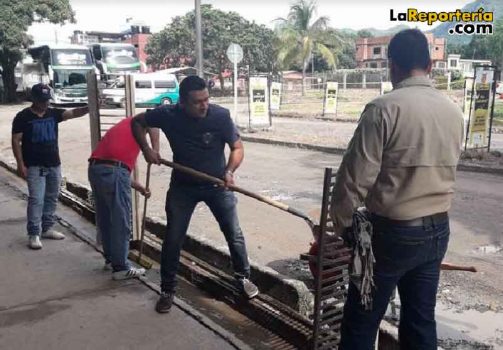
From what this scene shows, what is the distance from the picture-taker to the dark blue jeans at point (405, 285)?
226 cm

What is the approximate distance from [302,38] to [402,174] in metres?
39.7

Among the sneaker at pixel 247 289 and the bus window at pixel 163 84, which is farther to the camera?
the bus window at pixel 163 84

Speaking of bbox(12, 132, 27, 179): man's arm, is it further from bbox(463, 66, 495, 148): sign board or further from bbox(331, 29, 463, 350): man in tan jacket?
bbox(463, 66, 495, 148): sign board

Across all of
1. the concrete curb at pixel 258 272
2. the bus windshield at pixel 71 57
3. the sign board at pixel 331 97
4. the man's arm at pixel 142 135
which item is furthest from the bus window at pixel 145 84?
the man's arm at pixel 142 135

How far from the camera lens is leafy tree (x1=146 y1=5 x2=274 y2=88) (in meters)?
43.0

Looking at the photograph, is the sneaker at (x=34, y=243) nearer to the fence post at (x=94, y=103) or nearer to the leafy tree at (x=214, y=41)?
the fence post at (x=94, y=103)

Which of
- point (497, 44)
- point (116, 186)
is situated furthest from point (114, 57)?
point (497, 44)

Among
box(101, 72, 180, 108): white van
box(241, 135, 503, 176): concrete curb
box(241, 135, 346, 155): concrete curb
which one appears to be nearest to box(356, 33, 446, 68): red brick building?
box(101, 72, 180, 108): white van

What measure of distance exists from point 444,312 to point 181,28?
42550 millimetres

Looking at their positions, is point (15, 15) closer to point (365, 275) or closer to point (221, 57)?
point (221, 57)

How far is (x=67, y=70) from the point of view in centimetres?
2775

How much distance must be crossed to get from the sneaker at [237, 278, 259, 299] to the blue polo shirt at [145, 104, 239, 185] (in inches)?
30.6

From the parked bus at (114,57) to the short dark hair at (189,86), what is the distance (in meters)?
27.6

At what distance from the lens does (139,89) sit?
2756cm
